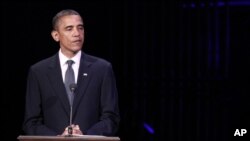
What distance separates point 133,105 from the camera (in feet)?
18.3

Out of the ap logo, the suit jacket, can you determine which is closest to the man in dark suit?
the suit jacket

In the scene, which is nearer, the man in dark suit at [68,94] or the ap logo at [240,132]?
the man in dark suit at [68,94]

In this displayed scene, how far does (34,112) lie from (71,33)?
0.57 meters

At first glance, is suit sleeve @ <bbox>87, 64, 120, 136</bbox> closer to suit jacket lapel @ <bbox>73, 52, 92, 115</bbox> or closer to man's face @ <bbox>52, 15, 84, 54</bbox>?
suit jacket lapel @ <bbox>73, 52, 92, 115</bbox>

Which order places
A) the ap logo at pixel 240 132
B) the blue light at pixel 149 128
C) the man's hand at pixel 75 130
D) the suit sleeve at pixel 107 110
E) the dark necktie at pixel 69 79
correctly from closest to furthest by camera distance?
1. the man's hand at pixel 75 130
2. the suit sleeve at pixel 107 110
3. the dark necktie at pixel 69 79
4. the blue light at pixel 149 128
5. the ap logo at pixel 240 132

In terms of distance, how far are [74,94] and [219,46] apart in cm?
240

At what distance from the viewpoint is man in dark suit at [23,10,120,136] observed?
147 inches

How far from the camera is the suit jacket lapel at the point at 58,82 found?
3729 millimetres

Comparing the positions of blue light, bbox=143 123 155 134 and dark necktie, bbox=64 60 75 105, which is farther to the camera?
A: blue light, bbox=143 123 155 134

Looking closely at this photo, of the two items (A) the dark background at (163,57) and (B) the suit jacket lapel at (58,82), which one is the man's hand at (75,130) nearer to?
(B) the suit jacket lapel at (58,82)

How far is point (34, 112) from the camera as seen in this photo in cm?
376

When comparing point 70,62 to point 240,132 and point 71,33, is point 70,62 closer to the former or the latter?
point 71,33

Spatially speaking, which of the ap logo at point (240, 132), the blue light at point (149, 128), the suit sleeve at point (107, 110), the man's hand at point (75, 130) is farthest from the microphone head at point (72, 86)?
the ap logo at point (240, 132)

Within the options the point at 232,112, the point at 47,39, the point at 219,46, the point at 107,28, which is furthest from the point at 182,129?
the point at 47,39
